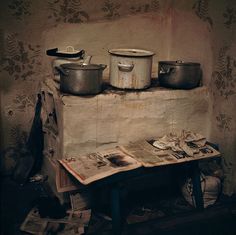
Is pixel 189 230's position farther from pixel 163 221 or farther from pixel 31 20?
pixel 31 20

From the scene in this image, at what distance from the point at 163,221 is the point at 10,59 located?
2.12m

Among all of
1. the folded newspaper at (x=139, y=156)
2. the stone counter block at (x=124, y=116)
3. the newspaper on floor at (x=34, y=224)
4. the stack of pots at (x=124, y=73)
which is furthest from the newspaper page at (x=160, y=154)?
the newspaper on floor at (x=34, y=224)

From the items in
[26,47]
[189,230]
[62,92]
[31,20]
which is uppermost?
[31,20]

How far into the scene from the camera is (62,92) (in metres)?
3.18

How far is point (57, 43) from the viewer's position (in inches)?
149

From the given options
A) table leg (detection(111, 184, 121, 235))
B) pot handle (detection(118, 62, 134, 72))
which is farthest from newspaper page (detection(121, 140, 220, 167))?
pot handle (detection(118, 62, 134, 72))

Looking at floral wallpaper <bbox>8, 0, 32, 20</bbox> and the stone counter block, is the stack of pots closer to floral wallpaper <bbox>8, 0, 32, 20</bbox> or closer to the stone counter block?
the stone counter block

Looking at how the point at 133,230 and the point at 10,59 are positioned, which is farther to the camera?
the point at 10,59

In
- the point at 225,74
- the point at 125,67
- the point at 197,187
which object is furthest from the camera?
the point at 225,74

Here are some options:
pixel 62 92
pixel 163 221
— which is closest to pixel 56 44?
pixel 62 92

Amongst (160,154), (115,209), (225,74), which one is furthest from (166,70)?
(115,209)

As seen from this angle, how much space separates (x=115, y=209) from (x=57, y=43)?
70.9 inches

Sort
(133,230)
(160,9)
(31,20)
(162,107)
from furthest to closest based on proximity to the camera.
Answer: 1. (160,9)
2. (31,20)
3. (162,107)
4. (133,230)

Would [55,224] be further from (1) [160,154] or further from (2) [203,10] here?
(2) [203,10]
